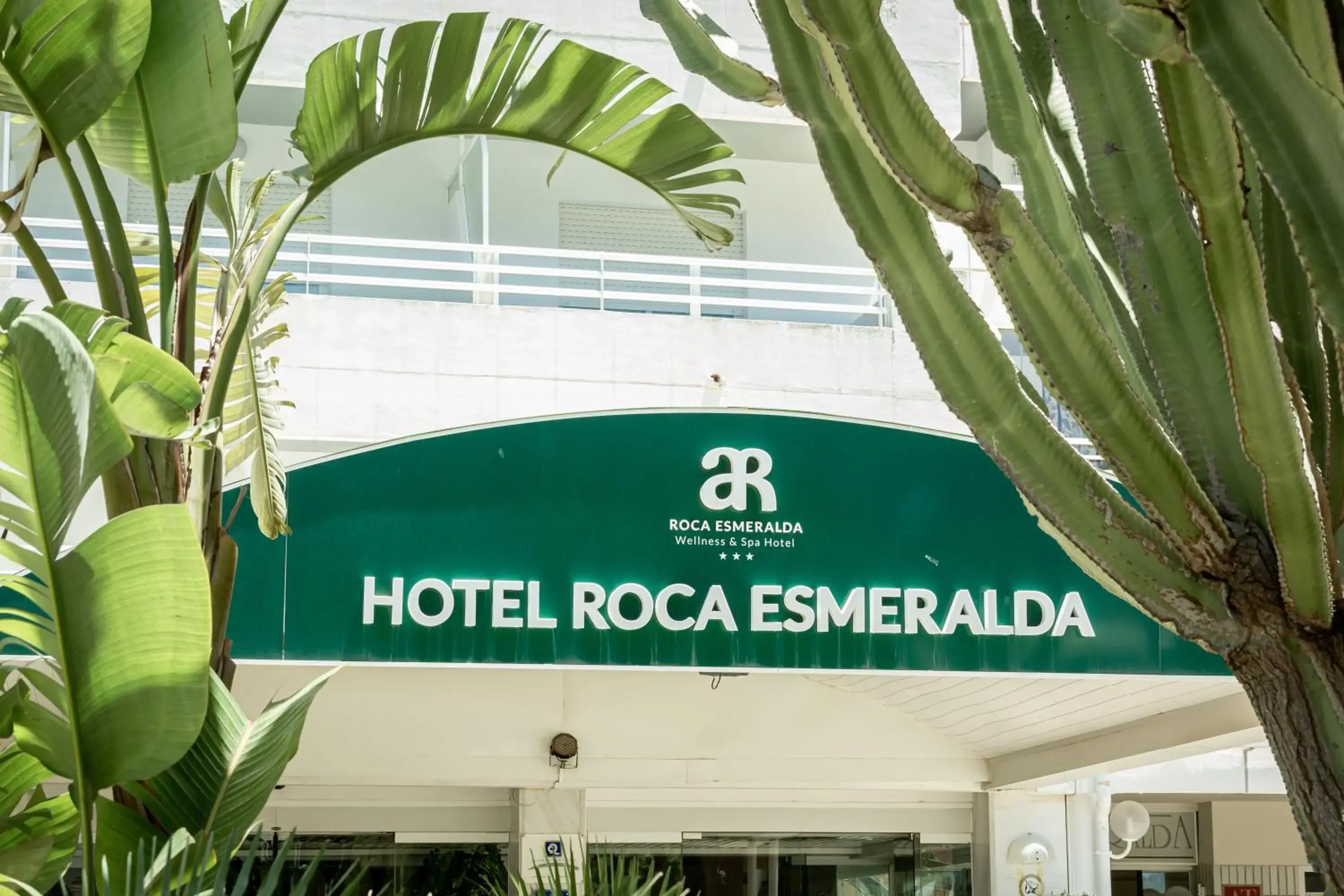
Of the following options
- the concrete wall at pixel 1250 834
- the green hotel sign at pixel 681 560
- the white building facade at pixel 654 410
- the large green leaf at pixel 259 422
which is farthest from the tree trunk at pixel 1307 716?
the concrete wall at pixel 1250 834

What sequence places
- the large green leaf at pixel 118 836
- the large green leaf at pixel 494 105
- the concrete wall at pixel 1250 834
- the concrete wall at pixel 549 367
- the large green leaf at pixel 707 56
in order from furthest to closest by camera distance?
the concrete wall at pixel 1250 834 < the concrete wall at pixel 549 367 < the large green leaf at pixel 494 105 < the large green leaf at pixel 707 56 < the large green leaf at pixel 118 836

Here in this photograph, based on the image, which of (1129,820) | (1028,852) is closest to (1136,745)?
(1028,852)

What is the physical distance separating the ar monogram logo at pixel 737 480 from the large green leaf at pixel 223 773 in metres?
4.78

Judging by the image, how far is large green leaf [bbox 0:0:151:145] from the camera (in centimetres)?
368

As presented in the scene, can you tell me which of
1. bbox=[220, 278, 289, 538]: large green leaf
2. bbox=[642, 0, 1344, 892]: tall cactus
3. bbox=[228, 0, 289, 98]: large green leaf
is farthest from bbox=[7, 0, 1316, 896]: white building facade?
bbox=[642, 0, 1344, 892]: tall cactus

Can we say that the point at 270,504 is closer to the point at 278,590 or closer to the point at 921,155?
the point at 278,590

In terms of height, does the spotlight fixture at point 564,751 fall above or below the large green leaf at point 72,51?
below

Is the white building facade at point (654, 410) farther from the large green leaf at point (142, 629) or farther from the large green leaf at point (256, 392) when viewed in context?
the large green leaf at point (142, 629)

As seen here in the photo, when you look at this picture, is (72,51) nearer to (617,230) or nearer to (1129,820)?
(617,230)

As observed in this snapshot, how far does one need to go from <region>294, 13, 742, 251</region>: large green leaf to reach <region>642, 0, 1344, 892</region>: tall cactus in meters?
1.89

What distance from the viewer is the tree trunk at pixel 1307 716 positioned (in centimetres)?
256

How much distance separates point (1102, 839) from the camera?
1407 cm

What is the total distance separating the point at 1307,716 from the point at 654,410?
596 cm

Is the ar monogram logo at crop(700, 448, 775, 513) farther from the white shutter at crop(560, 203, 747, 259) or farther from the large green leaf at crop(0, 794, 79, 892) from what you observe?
the white shutter at crop(560, 203, 747, 259)
